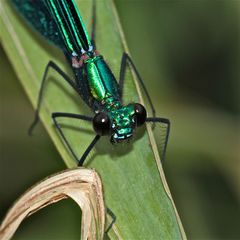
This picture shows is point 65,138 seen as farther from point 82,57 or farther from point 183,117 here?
point 183,117

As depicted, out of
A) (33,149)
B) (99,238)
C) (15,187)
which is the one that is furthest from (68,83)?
(99,238)

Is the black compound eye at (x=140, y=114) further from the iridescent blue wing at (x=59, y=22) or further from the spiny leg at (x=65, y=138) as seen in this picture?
the iridescent blue wing at (x=59, y=22)

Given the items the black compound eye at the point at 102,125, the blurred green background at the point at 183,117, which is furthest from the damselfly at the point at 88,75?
the blurred green background at the point at 183,117

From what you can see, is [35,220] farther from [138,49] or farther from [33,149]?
[138,49]

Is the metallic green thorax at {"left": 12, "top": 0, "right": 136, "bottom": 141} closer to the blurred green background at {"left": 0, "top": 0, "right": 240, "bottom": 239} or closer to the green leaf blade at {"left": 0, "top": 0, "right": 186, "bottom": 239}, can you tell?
the green leaf blade at {"left": 0, "top": 0, "right": 186, "bottom": 239}

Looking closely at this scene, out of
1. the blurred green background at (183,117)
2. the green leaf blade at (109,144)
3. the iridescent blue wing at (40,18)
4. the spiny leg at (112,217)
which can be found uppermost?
the iridescent blue wing at (40,18)

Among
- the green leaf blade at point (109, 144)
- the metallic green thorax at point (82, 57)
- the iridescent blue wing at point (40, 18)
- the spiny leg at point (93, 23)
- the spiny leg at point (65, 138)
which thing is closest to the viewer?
the green leaf blade at point (109, 144)
